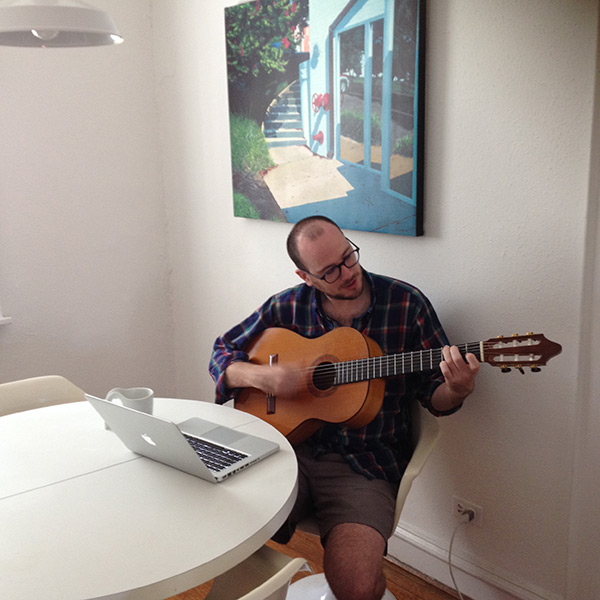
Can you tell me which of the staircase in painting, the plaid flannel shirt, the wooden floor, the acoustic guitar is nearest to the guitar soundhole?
the acoustic guitar

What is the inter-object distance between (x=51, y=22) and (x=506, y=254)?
1.29m

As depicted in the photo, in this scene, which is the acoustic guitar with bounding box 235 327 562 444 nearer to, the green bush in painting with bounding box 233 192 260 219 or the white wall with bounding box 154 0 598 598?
the white wall with bounding box 154 0 598 598

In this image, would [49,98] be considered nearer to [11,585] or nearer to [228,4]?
[228,4]

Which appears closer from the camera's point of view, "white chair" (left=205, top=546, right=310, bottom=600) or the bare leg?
"white chair" (left=205, top=546, right=310, bottom=600)

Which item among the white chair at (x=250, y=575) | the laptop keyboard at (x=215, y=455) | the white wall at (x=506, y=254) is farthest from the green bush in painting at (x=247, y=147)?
the white chair at (x=250, y=575)

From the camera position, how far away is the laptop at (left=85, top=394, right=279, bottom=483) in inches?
52.0

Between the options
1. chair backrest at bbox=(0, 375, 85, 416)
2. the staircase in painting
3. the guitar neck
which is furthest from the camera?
the staircase in painting

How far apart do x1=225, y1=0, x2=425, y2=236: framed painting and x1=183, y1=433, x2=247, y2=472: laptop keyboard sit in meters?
0.92

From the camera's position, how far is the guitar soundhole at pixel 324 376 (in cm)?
184

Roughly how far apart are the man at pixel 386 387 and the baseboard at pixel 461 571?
0.50m

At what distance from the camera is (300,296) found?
2.04 meters

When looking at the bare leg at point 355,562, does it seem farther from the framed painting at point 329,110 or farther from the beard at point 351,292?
the framed painting at point 329,110

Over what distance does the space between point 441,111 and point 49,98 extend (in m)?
1.68

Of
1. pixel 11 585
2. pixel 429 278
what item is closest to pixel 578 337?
pixel 429 278
